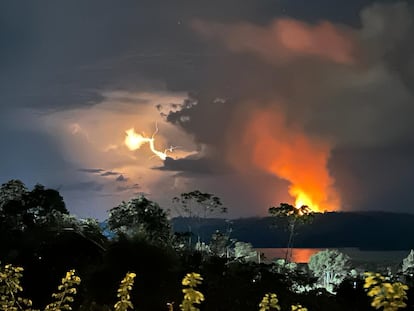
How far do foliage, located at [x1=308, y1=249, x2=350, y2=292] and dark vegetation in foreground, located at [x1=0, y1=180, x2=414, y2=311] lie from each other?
18788 millimetres

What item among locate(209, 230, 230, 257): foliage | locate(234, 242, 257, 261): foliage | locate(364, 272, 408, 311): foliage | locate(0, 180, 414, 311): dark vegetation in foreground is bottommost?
locate(364, 272, 408, 311): foliage

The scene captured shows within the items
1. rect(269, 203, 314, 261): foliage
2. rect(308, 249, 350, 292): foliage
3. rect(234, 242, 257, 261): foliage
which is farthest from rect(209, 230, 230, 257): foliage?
rect(308, 249, 350, 292): foliage

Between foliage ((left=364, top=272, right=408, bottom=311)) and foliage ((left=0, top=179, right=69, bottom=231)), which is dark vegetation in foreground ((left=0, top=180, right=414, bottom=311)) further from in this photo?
foliage ((left=364, top=272, right=408, bottom=311))

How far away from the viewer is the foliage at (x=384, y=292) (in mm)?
4509

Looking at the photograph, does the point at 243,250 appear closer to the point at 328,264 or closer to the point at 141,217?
the point at 328,264

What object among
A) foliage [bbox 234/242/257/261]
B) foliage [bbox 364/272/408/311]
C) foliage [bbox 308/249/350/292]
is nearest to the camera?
foliage [bbox 364/272/408/311]

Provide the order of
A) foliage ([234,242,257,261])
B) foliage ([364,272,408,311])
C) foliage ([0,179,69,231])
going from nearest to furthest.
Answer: foliage ([364,272,408,311]), foliage ([0,179,69,231]), foliage ([234,242,257,261])

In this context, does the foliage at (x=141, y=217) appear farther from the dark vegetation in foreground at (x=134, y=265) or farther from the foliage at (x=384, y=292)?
the foliage at (x=384, y=292)

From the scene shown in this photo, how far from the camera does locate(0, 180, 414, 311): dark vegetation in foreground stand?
12.5 m

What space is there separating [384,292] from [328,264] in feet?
132

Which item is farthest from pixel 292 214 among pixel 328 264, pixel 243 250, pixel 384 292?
pixel 384 292

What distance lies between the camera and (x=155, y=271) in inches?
491

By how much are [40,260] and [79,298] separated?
3318mm

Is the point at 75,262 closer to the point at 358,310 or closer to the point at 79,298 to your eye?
the point at 79,298
